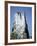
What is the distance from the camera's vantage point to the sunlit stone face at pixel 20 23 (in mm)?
1312

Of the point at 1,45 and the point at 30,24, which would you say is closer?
the point at 1,45

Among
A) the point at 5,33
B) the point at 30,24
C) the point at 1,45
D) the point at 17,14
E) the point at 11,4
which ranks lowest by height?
the point at 1,45

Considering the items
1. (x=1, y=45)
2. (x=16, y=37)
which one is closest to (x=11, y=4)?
(x=16, y=37)

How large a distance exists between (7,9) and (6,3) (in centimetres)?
8

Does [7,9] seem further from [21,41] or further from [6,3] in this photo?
[21,41]

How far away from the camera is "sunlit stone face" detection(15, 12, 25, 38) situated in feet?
4.30

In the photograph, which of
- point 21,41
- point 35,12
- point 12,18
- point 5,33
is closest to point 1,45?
point 5,33

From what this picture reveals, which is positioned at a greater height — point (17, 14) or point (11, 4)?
point (11, 4)

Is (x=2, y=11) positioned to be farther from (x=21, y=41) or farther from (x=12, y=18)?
(x=21, y=41)

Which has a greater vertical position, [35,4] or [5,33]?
[35,4]

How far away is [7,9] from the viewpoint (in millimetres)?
1288

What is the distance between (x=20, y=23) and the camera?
1.32 meters

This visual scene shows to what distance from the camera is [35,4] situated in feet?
4.48

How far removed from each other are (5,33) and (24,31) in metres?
0.26
